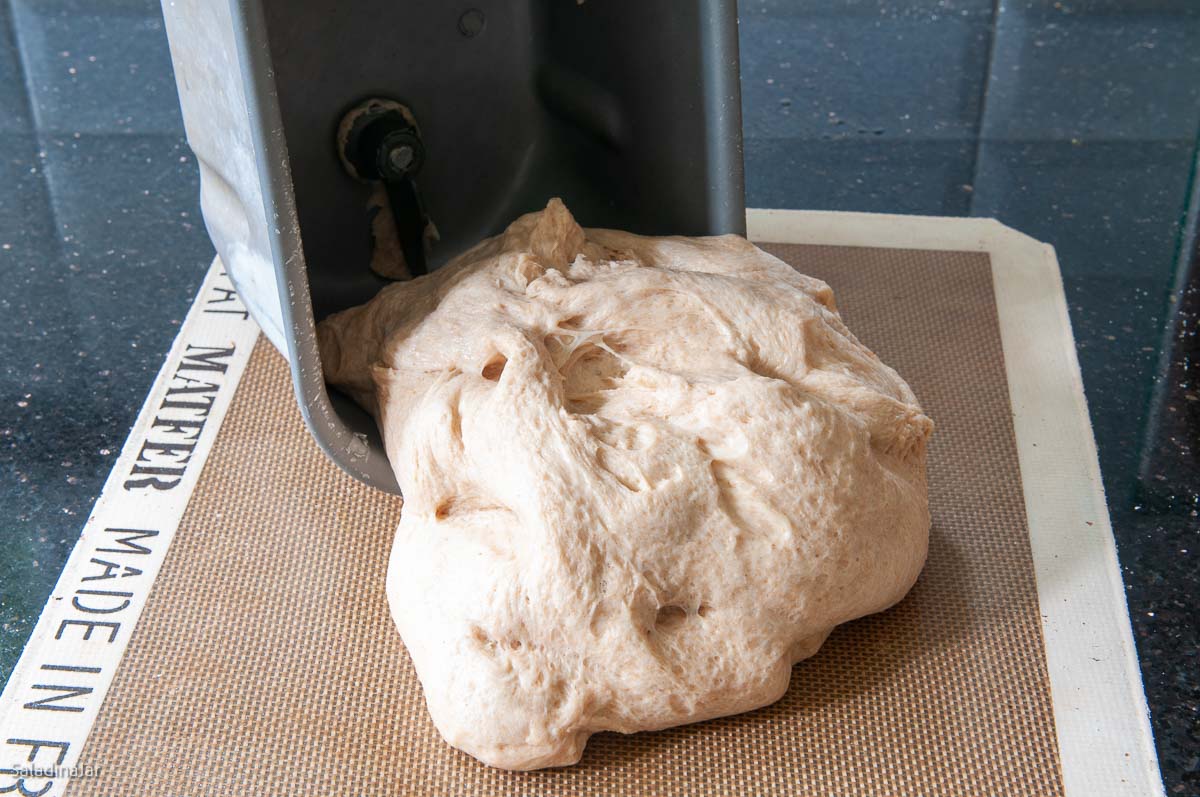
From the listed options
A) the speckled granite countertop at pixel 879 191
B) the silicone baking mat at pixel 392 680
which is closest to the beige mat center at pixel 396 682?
the silicone baking mat at pixel 392 680

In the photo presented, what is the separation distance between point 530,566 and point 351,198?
71cm

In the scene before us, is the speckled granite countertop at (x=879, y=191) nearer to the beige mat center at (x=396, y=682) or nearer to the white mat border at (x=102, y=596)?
the white mat border at (x=102, y=596)

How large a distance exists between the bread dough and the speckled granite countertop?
419 mm

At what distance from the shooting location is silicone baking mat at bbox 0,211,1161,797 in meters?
1.19

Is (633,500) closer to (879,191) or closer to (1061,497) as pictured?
(1061,497)

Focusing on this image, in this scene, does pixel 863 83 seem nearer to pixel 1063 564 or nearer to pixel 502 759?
pixel 1063 564

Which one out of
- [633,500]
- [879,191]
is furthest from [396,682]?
[879,191]

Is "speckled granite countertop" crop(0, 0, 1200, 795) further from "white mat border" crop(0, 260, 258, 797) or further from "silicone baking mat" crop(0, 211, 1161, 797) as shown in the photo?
"silicone baking mat" crop(0, 211, 1161, 797)

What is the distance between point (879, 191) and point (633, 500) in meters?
1.27

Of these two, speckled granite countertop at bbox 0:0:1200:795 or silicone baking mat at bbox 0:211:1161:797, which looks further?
speckled granite countertop at bbox 0:0:1200:795

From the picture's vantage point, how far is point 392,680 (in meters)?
1.29

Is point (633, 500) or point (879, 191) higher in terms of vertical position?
point (633, 500)

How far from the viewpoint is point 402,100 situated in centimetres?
165

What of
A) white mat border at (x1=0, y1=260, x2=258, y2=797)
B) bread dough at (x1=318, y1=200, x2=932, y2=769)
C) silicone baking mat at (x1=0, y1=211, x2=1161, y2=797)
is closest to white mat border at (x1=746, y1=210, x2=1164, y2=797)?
silicone baking mat at (x1=0, y1=211, x2=1161, y2=797)
